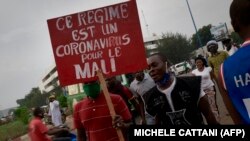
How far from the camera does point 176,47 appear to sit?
287ft

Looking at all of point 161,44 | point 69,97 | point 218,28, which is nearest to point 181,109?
point 69,97

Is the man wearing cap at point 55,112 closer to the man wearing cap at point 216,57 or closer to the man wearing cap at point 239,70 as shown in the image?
the man wearing cap at point 216,57

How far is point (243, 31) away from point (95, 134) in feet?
10.1

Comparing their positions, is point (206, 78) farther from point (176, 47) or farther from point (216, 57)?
point (176, 47)

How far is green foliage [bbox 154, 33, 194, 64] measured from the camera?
87750 millimetres

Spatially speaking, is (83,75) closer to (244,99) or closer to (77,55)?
(77,55)

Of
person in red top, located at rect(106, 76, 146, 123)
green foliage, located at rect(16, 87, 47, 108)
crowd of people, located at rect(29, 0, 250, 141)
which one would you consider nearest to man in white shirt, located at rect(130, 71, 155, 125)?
person in red top, located at rect(106, 76, 146, 123)

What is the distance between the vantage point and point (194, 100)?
13.7 feet

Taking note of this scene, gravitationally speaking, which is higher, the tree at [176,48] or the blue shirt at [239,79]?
the tree at [176,48]

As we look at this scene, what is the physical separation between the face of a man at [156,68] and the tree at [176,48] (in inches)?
3265

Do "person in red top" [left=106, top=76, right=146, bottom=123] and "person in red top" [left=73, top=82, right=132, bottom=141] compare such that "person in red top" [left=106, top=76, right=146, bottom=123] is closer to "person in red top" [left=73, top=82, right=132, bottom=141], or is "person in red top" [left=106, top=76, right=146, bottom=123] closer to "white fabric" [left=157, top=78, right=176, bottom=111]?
"person in red top" [left=73, top=82, right=132, bottom=141]

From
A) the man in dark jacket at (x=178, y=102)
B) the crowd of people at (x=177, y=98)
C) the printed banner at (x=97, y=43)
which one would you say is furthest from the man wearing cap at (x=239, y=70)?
the printed banner at (x=97, y=43)

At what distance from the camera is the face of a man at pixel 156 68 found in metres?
4.40

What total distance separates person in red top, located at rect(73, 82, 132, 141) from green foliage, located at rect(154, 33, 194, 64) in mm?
82012
